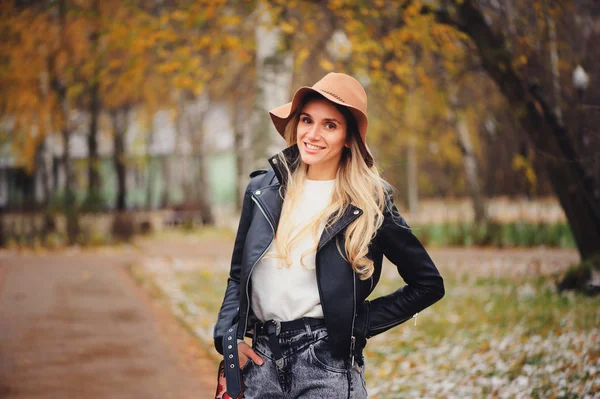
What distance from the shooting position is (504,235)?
637 inches

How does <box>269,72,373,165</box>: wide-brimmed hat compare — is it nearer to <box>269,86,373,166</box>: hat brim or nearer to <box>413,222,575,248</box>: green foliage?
<box>269,86,373,166</box>: hat brim

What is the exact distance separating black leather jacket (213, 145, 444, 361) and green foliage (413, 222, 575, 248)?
1180 cm

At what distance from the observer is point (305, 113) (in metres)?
2.93

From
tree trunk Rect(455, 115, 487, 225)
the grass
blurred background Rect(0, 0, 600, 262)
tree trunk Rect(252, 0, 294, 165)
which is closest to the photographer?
the grass

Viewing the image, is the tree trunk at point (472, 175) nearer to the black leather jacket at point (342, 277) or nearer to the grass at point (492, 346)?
the grass at point (492, 346)

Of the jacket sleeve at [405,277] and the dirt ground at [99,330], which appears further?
the dirt ground at [99,330]

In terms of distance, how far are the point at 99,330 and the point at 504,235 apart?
1047 centimetres

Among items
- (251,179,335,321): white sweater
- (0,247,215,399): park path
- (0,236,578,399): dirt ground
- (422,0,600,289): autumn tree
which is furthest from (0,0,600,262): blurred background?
(0,247,215,399): park path

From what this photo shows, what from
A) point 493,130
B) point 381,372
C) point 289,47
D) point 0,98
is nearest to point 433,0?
point 289,47

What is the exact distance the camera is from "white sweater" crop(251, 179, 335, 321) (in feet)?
8.98

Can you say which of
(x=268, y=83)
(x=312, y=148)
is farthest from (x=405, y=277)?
(x=268, y=83)

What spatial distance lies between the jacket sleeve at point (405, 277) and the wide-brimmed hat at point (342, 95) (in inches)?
14.1

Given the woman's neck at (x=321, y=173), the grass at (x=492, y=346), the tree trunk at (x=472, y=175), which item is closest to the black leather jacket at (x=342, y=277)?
the woman's neck at (x=321, y=173)

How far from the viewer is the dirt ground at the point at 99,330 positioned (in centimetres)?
619
